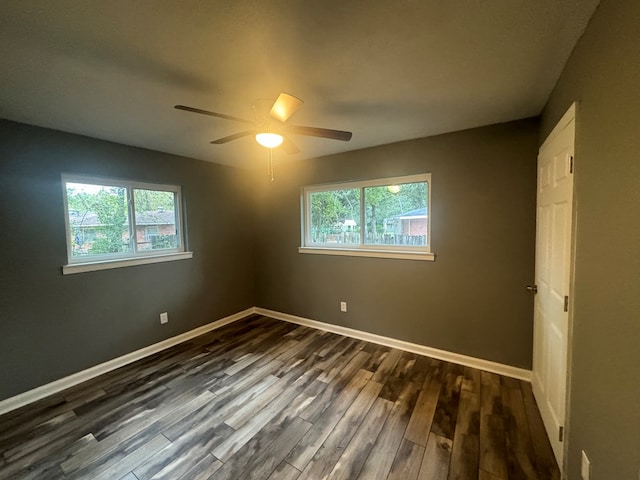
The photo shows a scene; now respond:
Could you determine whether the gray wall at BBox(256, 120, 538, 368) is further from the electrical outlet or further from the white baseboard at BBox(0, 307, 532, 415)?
the electrical outlet

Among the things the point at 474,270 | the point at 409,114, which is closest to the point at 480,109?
the point at 409,114

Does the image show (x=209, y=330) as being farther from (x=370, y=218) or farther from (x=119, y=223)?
(x=370, y=218)

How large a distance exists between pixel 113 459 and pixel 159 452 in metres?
0.27

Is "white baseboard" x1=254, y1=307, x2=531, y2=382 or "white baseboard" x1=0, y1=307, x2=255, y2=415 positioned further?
"white baseboard" x1=254, y1=307, x2=531, y2=382

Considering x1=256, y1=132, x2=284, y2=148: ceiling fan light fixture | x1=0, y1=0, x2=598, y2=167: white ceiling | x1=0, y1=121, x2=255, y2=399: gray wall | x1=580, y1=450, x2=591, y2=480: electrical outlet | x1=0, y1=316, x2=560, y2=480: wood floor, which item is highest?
x1=0, y1=0, x2=598, y2=167: white ceiling

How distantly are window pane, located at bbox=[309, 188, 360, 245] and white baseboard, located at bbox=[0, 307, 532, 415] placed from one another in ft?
3.80

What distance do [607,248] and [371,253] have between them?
222 centimetres

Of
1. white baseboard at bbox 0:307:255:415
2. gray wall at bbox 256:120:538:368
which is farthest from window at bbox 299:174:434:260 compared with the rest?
white baseboard at bbox 0:307:255:415

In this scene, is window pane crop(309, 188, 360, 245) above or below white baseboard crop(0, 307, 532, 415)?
above

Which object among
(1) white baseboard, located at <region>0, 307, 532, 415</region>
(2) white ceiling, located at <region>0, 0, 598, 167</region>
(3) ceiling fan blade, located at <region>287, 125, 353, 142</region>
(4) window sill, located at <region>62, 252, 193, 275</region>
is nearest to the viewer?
(2) white ceiling, located at <region>0, 0, 598, 167</region>

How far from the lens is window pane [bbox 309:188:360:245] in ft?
11.3

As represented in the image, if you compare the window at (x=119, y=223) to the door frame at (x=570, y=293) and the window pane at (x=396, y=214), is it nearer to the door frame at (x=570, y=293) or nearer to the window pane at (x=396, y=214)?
the window pane at (x=396, y=214)

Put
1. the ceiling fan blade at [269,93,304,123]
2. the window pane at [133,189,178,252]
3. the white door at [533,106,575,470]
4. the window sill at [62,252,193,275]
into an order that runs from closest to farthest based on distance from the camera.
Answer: the white door at [533,106,575,470] → the ceiling fan blade at [269,93,304,123] → the window sill at [62,252,193,275] → the window pane at [133,189,178,252]

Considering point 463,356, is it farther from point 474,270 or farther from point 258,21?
point 258,21
